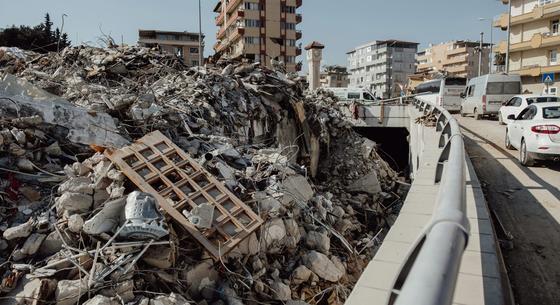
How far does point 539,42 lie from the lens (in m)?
36.4

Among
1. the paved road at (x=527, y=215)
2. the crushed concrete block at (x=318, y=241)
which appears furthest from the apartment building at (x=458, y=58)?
the crushed concrete block at (x=318, y=241)

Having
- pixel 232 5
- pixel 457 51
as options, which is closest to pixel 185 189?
pixel 232 5

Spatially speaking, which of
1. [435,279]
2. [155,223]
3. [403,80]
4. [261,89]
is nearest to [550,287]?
[435,279]

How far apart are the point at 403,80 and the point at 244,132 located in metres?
85.0

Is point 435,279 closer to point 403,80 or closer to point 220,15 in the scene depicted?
point 220,15

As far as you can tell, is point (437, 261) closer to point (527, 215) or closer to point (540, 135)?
point (527, 215)

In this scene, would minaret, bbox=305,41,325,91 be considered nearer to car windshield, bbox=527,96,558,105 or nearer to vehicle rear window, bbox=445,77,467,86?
vehicle rear window, bbox=445,77,467,86

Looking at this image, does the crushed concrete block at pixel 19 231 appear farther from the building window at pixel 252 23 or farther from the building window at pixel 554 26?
the building window at pixel 252 23

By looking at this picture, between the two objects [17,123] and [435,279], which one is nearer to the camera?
[435,279]

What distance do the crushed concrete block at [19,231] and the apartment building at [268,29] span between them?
47518mm

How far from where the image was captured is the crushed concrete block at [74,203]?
14.3 ft

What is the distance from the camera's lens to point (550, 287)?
3236mm

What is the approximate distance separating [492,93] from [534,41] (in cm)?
2460

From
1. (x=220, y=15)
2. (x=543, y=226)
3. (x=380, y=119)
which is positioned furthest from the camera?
(x=220, y=15)
